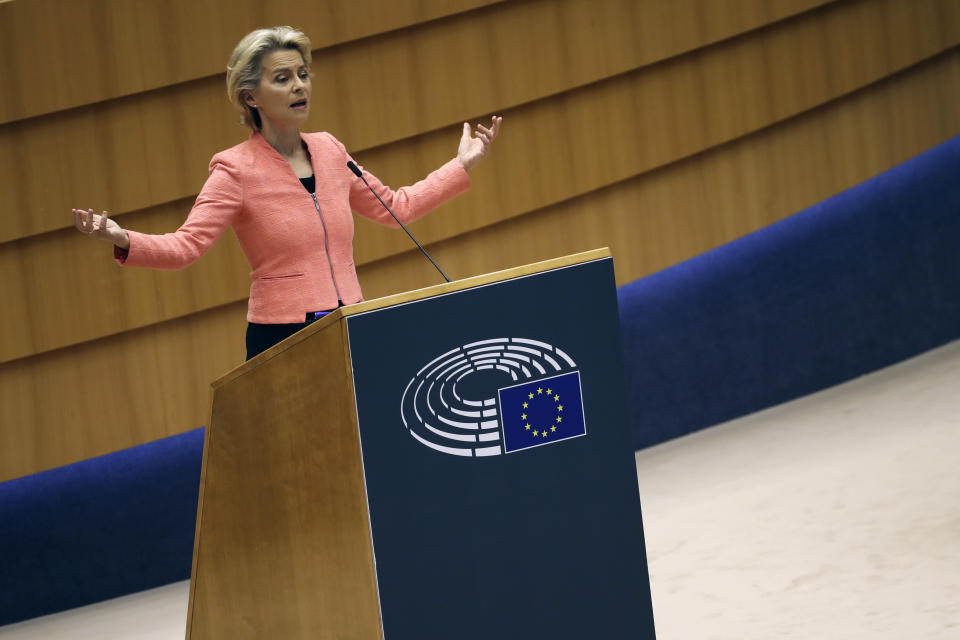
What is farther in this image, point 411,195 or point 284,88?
point 411,195

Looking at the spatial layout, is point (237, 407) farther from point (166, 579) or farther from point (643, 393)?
point (643, 393)

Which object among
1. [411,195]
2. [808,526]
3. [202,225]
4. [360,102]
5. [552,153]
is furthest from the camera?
[552,153]

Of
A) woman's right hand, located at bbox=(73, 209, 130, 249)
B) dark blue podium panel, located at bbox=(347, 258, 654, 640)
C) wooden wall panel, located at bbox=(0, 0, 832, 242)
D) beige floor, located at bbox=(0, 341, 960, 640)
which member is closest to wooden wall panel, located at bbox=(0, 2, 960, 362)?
wooden wall panel, located at bbox=(0, 0, 832, 242)

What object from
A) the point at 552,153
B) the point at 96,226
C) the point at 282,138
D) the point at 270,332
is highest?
the point at 552,153

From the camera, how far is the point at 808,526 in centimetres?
330

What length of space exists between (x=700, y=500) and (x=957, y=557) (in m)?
1.15

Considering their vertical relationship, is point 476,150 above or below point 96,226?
above

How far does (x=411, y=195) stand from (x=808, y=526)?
5.62ft

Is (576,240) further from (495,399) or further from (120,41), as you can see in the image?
(495,399)

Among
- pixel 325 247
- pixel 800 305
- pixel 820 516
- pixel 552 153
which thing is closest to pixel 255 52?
pixel 325 247

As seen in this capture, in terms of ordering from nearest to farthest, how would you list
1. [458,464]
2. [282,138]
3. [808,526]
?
[458,464], [282,138], [808,526]

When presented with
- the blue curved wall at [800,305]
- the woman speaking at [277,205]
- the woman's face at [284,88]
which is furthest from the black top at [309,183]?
the blue curved wall at [800,305]

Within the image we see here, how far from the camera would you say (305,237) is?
2121 millimetres

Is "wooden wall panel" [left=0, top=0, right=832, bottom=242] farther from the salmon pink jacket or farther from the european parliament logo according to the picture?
the european parliament logo
